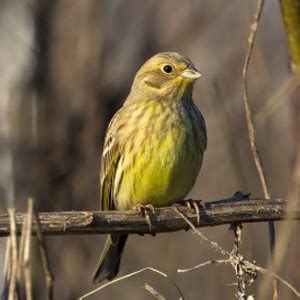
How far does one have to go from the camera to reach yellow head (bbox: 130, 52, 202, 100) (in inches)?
226

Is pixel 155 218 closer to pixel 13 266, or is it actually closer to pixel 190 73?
pixel 13 266

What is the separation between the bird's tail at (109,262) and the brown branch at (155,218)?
95cm

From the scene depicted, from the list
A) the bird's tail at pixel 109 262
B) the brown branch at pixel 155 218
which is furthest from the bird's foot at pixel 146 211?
the bird's tail at pixel 109 262

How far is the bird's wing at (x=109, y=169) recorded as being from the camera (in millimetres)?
5734

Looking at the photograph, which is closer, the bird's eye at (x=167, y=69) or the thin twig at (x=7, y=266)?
the thin twig at (x=7, y=266)

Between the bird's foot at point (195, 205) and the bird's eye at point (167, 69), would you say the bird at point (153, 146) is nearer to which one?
the bird's eye at point (167, 69)

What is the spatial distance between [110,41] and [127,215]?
3.58m

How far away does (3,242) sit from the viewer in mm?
7895

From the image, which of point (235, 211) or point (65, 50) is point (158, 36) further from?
point (235, 211)

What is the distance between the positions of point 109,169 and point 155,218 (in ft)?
4.74

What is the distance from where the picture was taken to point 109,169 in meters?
5.79

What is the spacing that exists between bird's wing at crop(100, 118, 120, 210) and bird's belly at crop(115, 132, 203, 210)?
0.78 ft

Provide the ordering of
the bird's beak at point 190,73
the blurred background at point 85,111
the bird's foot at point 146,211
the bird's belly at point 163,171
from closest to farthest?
Answer: the bird's foot at point 146,211 → the bird's belly at point 163,171 → the bird's beak at point 190,73 → the blurred background at point 85,111

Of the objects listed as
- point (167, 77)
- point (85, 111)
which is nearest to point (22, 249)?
point (167, 77)
